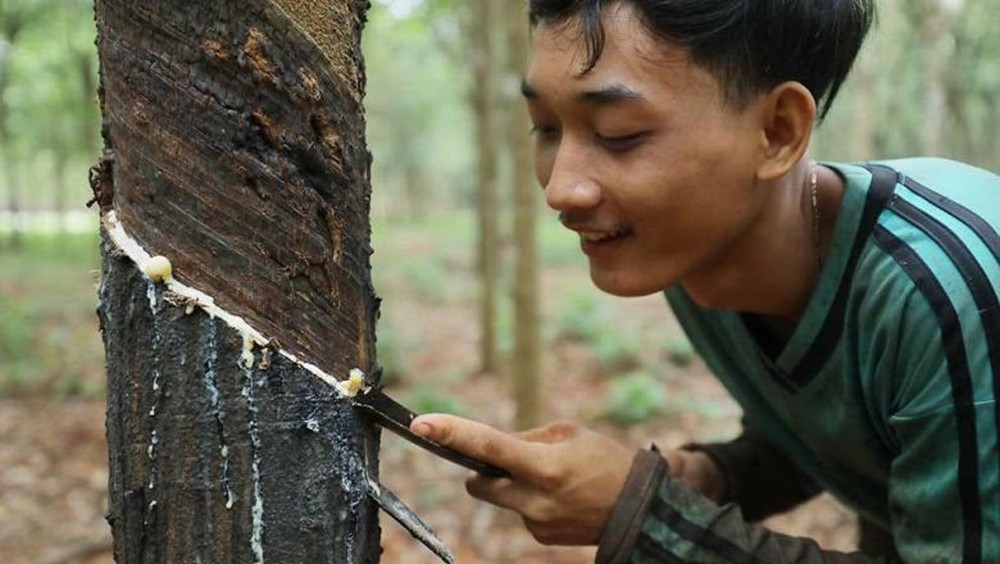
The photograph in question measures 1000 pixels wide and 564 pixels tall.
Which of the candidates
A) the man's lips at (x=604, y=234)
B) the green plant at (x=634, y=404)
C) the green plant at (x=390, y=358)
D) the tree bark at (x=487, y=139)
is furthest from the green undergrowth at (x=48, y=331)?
the green plant at (x=634, y=404)

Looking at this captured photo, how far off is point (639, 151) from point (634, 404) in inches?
196

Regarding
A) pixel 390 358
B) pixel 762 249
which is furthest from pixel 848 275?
pixel 390 358

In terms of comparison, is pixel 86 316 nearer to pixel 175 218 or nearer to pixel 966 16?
pixel 175 218

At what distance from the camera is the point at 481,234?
8297 mm

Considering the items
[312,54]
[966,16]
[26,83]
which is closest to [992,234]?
[312,54]

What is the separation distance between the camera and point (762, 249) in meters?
1.51

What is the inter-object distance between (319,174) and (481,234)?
7.22 m

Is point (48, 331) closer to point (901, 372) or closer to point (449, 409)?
point (449, 409)

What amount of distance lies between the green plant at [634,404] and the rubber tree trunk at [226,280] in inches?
198

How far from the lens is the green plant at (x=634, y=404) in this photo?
597 cm

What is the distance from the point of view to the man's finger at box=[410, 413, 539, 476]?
1.17 m

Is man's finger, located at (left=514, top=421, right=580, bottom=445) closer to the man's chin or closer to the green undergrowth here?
the man's chin

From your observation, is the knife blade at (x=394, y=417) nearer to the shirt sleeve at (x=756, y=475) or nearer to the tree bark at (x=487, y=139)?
the shirt sleeve at (x=756, y=475)

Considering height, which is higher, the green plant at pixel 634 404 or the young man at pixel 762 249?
the green plant at pixel 634 404
